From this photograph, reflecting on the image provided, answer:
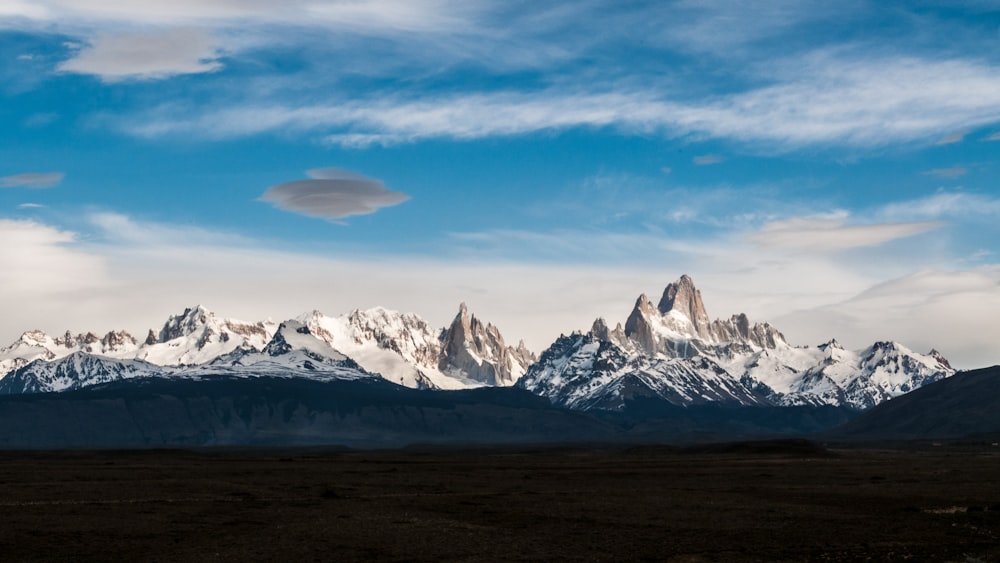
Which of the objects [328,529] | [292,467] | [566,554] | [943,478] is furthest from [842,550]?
[292,467]

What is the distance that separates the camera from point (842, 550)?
64.0 metres

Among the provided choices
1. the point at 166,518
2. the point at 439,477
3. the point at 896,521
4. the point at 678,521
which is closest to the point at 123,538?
the point at 166,518

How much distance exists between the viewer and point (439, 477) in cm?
13300

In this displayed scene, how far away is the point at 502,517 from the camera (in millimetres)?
83438

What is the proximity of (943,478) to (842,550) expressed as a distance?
62985 mm

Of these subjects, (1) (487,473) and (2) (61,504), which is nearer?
(2) (61,504)

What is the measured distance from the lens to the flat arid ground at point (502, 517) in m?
64.6

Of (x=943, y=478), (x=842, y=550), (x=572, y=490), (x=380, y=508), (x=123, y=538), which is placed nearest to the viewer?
(x=842, y=550)

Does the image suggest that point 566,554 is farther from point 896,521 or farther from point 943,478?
point 943,478

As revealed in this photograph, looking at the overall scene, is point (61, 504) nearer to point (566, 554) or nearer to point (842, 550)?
point (566, 554)

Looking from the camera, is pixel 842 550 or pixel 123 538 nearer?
pixel 842 550

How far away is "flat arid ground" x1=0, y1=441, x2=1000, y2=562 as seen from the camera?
64.6 meters

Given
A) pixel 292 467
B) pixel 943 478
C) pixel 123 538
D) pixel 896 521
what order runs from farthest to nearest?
pixel 292 467
pixel 943 478
pixel 896 521
pixel 123 538

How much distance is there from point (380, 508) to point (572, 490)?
25.9 m
